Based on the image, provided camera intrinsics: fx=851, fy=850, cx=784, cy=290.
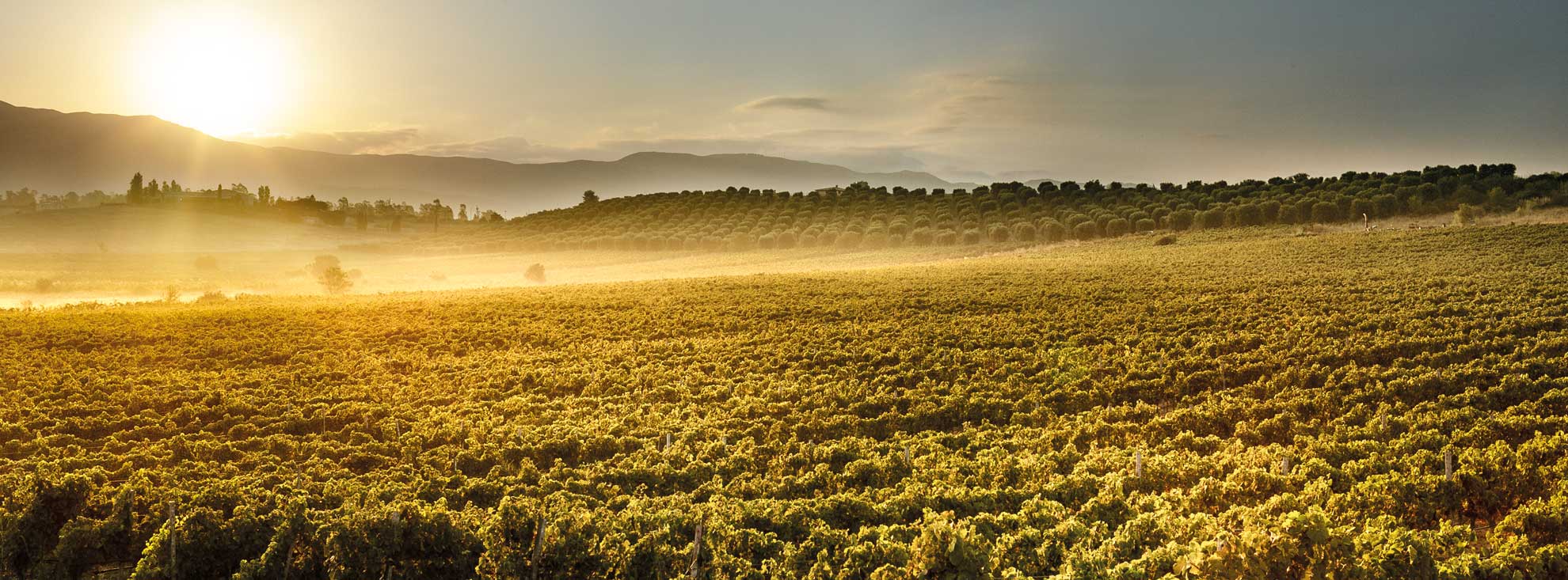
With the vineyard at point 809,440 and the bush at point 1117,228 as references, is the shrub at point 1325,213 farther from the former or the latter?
the vineyard at point 809,440

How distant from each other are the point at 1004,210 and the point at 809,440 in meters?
100

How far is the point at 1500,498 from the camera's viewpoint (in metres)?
14.1

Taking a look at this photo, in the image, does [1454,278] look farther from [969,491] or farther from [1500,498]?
[969,491]

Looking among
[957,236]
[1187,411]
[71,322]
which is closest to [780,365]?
[1187,411]

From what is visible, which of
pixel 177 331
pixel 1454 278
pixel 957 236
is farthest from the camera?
pixel 957 236

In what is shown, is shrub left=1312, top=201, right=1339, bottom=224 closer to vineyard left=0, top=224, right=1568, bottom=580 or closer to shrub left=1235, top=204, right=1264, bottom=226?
shrub left=1235, top=204, right=1264, bottom=226

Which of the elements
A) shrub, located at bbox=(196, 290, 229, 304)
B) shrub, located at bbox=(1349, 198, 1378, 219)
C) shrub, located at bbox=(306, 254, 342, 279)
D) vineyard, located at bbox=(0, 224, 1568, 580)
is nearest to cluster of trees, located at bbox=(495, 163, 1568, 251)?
shrub, located at bbox=(1349, 198, 1378, 219)

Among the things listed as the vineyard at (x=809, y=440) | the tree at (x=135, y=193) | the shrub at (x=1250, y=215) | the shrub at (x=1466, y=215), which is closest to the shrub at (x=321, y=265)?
the vineyard at (x=809, y=440)

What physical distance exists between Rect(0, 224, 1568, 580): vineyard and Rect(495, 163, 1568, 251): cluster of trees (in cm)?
4764

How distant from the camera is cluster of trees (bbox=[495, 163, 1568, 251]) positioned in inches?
3236

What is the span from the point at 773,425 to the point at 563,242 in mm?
117283

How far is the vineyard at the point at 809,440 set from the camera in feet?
40.7

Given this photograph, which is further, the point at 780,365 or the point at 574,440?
the point at 780,365

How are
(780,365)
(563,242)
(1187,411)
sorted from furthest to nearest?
(563,242), (780,365), (1187,411)
